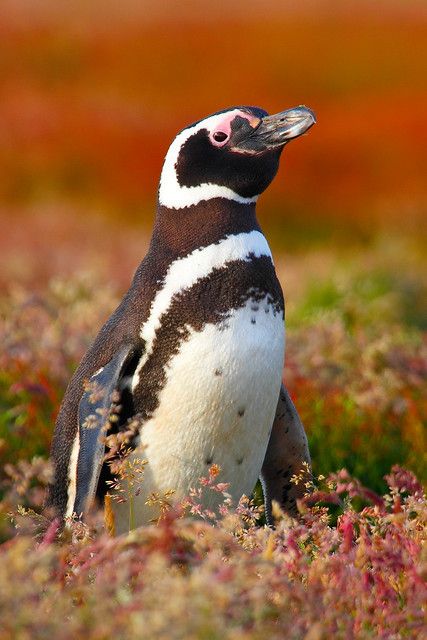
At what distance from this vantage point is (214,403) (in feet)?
11.8

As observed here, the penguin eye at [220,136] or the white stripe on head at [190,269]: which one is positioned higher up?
the penguin eye at [220,136]

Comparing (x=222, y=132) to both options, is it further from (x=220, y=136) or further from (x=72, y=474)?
(x=72, y=474)

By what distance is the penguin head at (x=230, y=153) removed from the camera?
3791mm

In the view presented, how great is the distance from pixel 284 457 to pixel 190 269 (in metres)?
0.89

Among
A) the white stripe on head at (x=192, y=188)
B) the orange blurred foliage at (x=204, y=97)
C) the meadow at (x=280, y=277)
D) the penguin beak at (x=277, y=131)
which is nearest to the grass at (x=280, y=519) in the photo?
the meadow at (x=280, y=277)

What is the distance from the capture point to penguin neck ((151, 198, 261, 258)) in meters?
3.75

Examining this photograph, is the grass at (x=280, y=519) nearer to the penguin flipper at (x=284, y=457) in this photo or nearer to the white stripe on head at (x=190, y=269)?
the penguin flipper at (x=284, y=457)

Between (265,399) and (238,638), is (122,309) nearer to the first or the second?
(265,399)

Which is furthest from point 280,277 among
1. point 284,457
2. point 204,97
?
point 204,97

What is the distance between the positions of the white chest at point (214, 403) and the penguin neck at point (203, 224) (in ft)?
0.89

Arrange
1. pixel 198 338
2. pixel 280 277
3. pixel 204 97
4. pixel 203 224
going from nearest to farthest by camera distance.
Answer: pixel 198 338, pixel 203 224, pixel 280 277, pixel 204 97

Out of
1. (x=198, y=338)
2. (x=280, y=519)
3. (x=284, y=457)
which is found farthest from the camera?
(x=284, y=457)

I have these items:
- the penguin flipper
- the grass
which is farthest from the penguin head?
the grass

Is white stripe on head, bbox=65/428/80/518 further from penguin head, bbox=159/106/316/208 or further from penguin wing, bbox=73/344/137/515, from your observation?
penguin head, bbox=159/106/316/208
